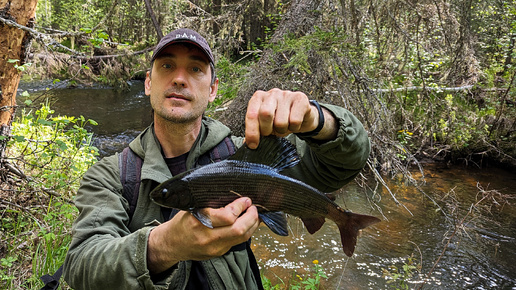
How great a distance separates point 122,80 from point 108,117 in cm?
457

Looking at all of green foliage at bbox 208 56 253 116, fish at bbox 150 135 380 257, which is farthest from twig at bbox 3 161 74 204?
fish at bbox 150 135 380 257

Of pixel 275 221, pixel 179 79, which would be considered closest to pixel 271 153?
pixel 275 221

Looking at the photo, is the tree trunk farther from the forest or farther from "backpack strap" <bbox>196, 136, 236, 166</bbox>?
"backpack strap" <bbox>196, 136, 236, 166</bbox>

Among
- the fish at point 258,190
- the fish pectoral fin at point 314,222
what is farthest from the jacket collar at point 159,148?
the fish pectoral fin at point 314,222

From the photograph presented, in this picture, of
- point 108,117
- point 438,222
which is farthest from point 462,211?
point 108,117

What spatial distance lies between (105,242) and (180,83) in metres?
1.14

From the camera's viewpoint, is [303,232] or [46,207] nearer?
[46,207]

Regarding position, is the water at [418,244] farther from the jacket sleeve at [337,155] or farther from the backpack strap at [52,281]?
the backpack strap at [52,281]

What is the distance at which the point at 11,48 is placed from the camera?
12.1ft

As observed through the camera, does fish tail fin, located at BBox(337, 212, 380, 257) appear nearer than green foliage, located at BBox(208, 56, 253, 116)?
Yes

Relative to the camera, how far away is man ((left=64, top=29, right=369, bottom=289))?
148 centimetres

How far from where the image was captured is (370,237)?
6230mm

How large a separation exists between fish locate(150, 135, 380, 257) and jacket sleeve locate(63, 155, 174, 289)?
1.20ft

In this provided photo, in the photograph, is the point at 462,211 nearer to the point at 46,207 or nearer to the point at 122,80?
the point at 46,207
